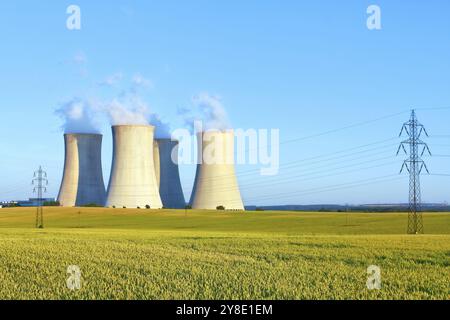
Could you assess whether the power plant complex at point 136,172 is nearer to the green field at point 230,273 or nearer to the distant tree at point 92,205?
the distant tree at point 92,205

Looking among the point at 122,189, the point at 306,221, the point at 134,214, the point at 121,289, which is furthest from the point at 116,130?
the point at 121,289

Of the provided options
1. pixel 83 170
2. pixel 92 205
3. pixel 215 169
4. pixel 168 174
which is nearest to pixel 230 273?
pixel 215 169

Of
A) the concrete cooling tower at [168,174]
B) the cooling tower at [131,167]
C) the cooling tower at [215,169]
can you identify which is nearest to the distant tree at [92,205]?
the concrete cooling tower at [168,174]

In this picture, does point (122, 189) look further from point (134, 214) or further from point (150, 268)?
point (150, 268)

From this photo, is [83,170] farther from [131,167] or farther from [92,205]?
[131,167]

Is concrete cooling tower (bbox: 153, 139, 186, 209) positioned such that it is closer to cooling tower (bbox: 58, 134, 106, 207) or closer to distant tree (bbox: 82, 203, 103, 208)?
cooling tower (bbox: 58, 134, 106, 207)

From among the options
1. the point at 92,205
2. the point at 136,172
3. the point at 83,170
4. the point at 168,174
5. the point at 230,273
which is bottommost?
the point at 92,205

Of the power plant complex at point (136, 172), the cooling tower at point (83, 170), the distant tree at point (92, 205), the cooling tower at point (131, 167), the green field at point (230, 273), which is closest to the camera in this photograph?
the green field at point (230, 273)

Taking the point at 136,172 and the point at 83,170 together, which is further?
the point at 83,170
